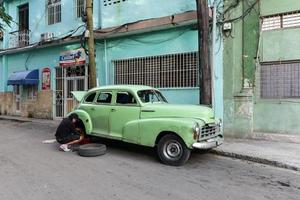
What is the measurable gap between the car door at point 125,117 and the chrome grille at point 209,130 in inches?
68.2

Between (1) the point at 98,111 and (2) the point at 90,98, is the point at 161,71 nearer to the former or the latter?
(2) the point at 90,98

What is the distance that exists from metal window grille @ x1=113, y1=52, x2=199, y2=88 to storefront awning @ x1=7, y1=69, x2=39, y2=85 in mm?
6196

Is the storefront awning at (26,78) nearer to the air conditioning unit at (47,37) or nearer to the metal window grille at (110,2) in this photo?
the air conditioning unit at (47,37)

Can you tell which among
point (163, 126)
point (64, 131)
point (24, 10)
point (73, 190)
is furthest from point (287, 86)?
point (24, 10)

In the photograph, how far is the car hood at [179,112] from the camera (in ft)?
26.8

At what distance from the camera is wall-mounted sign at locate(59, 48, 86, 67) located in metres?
16.2

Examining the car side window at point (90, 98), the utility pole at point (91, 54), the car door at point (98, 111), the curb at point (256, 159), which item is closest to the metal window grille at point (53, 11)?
the utility pole at point (91, 54)

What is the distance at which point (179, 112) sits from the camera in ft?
27.0

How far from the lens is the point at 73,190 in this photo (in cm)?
594

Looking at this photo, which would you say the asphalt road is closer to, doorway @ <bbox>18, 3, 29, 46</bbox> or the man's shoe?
the man's shoe

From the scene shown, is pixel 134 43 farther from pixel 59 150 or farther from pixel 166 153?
pixel 166 153

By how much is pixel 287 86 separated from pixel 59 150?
24.7 ft

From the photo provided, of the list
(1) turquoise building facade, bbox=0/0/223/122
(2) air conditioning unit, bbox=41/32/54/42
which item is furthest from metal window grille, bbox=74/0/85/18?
(2) air conditioning unit, bbox=41/32/54/42

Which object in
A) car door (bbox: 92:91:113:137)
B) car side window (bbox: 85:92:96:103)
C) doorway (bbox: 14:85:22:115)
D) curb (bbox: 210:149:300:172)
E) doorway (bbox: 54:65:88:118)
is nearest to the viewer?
curb (bbox: 210:149:300:172)
